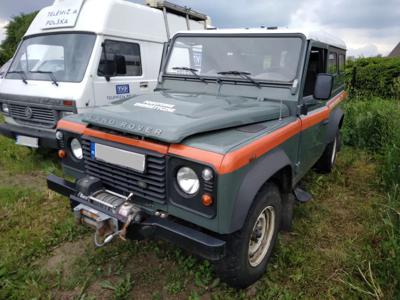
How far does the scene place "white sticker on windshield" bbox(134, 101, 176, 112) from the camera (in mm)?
2615

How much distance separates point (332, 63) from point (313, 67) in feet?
3.17

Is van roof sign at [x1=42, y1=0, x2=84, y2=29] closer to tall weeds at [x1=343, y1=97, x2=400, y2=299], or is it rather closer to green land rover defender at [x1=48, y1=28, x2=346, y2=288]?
green land rover defender at [x1=48, y1=28, x2=346, y2=288]

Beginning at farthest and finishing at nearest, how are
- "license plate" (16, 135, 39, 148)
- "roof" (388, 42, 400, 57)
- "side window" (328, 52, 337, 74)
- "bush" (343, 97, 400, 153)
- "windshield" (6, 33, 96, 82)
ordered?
"roof" (388, 42, 400, 57) → "bush" (343, 97, 400, 153) → "windshield" (6, 33, 96, 82) → "license plate" (16, 135, 39, 148) → "side window" (328, 52, 337, 74)

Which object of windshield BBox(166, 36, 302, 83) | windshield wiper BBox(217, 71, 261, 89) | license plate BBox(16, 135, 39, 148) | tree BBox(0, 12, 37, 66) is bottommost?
license plate BBox(16, 135, 39, 148)

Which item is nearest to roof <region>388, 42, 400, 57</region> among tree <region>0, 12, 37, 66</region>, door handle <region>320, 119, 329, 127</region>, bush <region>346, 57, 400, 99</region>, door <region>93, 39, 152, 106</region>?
bush <region>346, 57, 400, 99</region>

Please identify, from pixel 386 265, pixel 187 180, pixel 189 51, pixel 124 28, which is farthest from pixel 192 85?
pixel 124 28

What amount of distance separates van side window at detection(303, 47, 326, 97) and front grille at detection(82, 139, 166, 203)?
6.02 feet

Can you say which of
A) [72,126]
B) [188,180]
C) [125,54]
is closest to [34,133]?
[125,54]

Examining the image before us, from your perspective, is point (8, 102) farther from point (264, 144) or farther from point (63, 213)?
point (264, 144)

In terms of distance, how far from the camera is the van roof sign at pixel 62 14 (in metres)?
5.52

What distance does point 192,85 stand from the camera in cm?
352

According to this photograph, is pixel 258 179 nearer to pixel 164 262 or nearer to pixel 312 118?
pixel 164 262

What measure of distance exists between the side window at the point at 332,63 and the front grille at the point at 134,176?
2888 mm

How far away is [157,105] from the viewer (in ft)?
8.92
